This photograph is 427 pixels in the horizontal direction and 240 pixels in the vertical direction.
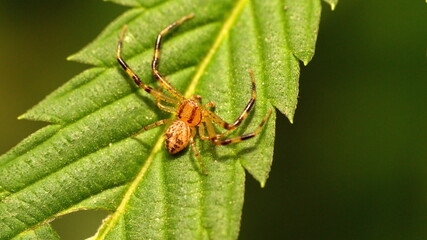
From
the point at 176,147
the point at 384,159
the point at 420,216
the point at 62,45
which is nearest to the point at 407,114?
the point at 384,159

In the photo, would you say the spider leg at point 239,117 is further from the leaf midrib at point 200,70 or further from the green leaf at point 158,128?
the leaf midrib at point 200,70

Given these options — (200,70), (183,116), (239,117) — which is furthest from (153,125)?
(239,117)

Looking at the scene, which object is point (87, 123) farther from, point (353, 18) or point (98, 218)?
point (353, 18)

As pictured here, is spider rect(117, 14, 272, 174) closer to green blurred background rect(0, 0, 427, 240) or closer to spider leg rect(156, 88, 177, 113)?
spider leg rect(156, 88, 177, 113)

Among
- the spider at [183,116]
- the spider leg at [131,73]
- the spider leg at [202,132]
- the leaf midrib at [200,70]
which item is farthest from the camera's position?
the spider leg at [202,132]

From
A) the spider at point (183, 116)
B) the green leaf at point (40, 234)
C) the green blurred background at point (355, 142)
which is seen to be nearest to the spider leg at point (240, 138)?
the spider at point (183, 116)

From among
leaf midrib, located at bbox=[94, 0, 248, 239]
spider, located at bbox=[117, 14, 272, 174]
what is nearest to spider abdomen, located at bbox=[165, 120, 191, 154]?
spider, located at bbox=[117, 14, 272, 174]
